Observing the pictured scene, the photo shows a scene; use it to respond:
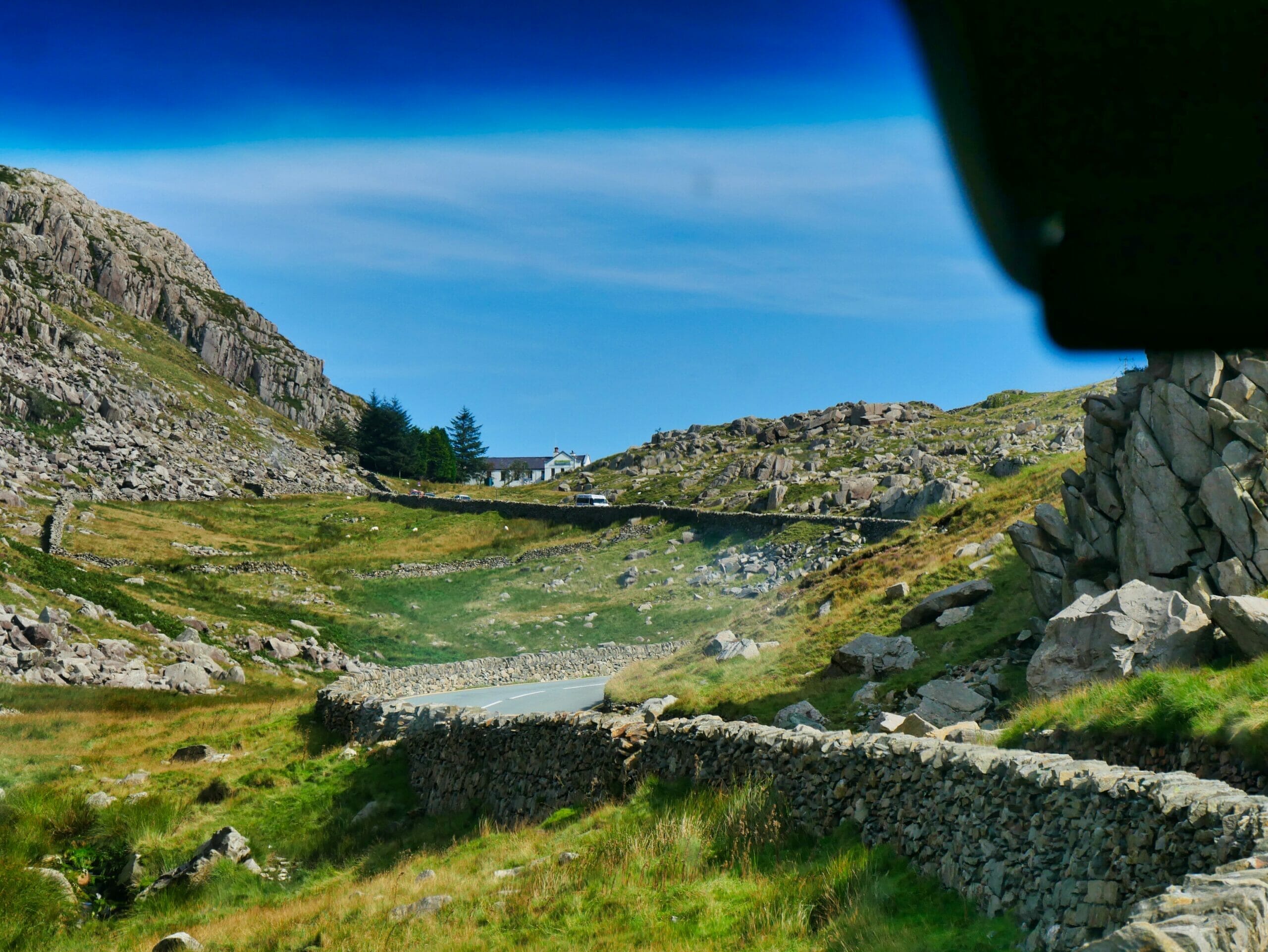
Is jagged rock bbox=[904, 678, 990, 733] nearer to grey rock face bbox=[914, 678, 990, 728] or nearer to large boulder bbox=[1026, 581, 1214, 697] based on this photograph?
grey rock face bbox=[914, 678, 990, 728]

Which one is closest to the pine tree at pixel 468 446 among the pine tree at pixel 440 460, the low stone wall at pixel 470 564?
the pine tree at pixel 440 460

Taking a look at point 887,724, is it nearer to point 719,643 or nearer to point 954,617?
point 954,617

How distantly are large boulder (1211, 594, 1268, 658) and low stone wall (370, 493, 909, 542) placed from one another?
33.8 metres

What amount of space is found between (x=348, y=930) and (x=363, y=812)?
8309mm

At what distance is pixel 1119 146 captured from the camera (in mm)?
5172

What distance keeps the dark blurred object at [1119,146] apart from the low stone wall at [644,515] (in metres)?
40.7

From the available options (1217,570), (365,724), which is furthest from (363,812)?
(1217,570)

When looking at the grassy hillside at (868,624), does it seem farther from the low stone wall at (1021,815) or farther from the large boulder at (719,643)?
the low stone wall at (1021,815)

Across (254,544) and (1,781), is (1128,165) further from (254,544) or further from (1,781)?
(254,544)

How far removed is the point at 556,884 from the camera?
11555 mm

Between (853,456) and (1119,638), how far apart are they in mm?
82056

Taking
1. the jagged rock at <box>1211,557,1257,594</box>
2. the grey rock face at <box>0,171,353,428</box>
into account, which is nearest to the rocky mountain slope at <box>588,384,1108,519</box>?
the jagged rock at <box>1211,557,1257,594</box>

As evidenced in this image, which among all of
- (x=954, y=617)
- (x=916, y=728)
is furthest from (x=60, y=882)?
(x=954, y=617)

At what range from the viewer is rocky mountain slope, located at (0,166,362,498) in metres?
99.8
